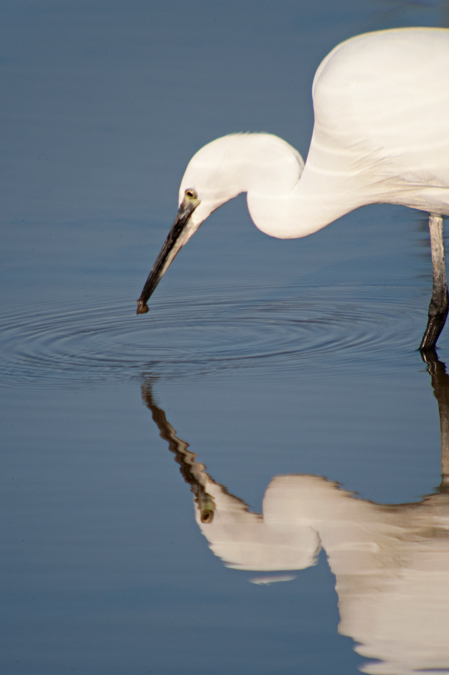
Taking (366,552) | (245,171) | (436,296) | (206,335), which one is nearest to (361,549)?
(366,552)

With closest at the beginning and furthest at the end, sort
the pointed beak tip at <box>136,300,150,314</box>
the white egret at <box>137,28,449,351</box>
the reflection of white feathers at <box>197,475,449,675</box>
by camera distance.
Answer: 1. the reflection of white feathers at <box>197,475,449,675</box>
2. the white egret at <box>137,28,449,351</box>
3. the pointed beak tip at <box>136,300,150,314</box>

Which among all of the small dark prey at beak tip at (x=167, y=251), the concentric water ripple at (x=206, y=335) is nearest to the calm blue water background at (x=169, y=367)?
the concentric water ripple at (x=206, y=335)

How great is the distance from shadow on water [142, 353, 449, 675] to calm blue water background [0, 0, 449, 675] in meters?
0.06

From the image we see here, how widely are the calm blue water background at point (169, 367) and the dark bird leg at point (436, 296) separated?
113mm

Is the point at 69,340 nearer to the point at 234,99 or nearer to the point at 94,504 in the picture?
the point at 94,504

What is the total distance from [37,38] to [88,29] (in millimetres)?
620

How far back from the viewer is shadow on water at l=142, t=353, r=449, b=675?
10.6ft

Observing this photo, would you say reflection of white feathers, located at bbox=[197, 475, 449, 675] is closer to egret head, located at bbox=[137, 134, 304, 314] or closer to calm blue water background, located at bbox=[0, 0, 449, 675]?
calm blue water background, located at bbox=[0, 0, 449, 675]

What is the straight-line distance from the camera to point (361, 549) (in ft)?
11.8

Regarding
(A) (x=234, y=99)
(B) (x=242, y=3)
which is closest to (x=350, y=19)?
(B) (x=242, y=3)

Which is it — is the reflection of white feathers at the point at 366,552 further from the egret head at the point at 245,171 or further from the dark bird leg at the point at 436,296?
the egret head at the point at 245,171

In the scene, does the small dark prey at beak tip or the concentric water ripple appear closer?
the concentric water ripple

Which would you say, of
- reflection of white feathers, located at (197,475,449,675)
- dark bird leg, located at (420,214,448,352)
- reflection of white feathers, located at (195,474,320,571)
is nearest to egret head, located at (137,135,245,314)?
dark bird leg, located at (420,214,448,352)

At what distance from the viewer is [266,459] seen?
4.27m
